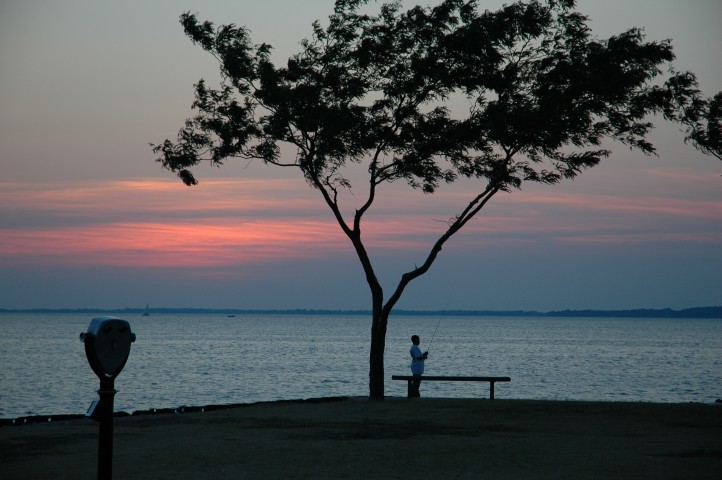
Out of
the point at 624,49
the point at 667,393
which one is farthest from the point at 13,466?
the point at 667,393

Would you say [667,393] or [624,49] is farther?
[667,393]

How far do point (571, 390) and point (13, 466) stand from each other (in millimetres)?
51412

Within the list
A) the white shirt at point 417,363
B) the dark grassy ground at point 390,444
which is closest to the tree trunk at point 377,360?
the white shirt at point 417,363

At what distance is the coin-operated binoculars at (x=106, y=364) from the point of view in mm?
8648

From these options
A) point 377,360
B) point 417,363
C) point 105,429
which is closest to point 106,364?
point 105,429

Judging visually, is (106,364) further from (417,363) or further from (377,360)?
(417,363)

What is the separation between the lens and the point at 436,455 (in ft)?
46.9

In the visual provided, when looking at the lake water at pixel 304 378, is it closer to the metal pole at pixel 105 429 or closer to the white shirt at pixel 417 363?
the white shirt at pixel 417 363

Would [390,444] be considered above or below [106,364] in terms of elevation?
below

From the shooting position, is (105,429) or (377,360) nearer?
(105,429)

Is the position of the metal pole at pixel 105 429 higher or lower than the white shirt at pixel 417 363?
higher

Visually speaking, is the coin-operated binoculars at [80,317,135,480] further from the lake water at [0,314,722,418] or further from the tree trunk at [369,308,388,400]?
the lake water at [0,314,722,418]

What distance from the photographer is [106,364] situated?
28.7ft

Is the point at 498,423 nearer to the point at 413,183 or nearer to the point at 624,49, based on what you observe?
the point at 413,183
